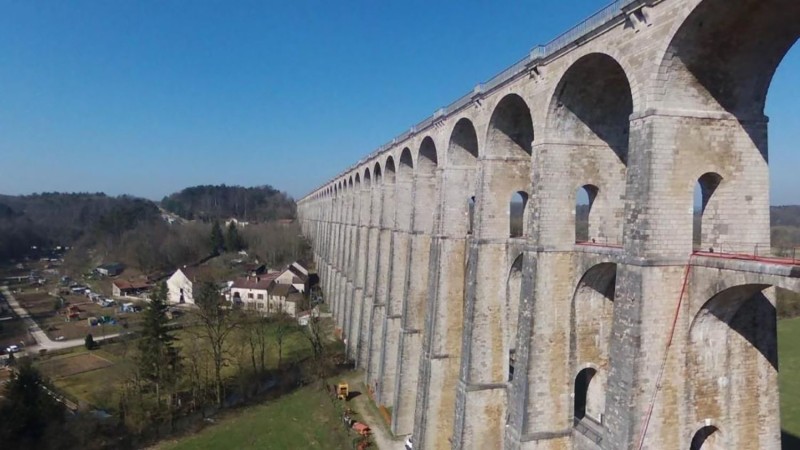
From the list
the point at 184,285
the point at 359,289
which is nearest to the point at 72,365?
the point at 359,289

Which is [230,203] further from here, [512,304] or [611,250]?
[611,250]

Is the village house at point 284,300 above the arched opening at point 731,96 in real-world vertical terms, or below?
below

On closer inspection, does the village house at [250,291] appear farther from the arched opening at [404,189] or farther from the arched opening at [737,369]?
the arched opening at [737,369]

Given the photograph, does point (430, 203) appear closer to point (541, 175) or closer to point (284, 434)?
point (541, 175)

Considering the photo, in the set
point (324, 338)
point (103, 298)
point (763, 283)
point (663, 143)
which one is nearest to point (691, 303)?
point (763, 283)

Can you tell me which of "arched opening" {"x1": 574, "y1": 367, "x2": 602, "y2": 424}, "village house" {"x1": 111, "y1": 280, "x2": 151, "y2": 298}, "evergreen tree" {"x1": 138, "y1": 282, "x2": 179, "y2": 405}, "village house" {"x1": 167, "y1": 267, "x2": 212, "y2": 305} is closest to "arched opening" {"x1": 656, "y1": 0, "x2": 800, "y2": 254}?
"arched opening" {"x1": 574, "y1": 367, "x2": 602, "y2": 424}

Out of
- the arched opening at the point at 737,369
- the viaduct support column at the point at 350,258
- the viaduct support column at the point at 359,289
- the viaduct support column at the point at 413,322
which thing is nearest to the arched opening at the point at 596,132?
the arched opening at the point at 737,369
